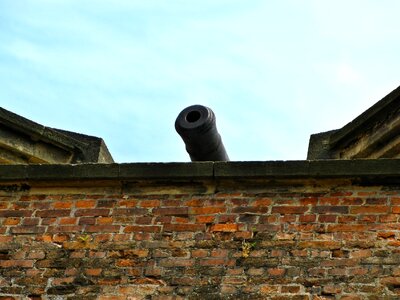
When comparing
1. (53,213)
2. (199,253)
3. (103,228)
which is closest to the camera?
(199,253)

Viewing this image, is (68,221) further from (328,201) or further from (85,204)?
(328,201)

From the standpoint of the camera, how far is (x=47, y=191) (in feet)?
24.6

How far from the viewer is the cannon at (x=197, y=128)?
8.70m

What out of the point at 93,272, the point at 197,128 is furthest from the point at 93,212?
the point at 197,128

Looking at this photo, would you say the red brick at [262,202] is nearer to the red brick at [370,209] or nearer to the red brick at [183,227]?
the red brick at [183,227]

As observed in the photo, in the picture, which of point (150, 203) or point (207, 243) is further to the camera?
point (150, 203)

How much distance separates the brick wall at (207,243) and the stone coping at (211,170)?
0.11m

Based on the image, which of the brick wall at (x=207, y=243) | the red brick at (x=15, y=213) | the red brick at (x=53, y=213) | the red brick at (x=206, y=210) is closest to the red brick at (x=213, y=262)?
the brick wall at (x=207, y=243)

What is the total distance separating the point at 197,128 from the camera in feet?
28.6

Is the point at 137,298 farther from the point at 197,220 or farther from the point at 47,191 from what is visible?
the point at 47,191

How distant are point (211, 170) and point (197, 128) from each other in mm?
1619

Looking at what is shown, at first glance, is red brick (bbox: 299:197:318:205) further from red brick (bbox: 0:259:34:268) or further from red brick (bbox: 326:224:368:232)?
red brick (bbox: 0:259:34:268)

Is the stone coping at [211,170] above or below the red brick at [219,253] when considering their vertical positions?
above

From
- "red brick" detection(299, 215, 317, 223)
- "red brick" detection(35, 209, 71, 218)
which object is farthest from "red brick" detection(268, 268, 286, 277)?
"red brick" detection(35, 209, 71, 218)
